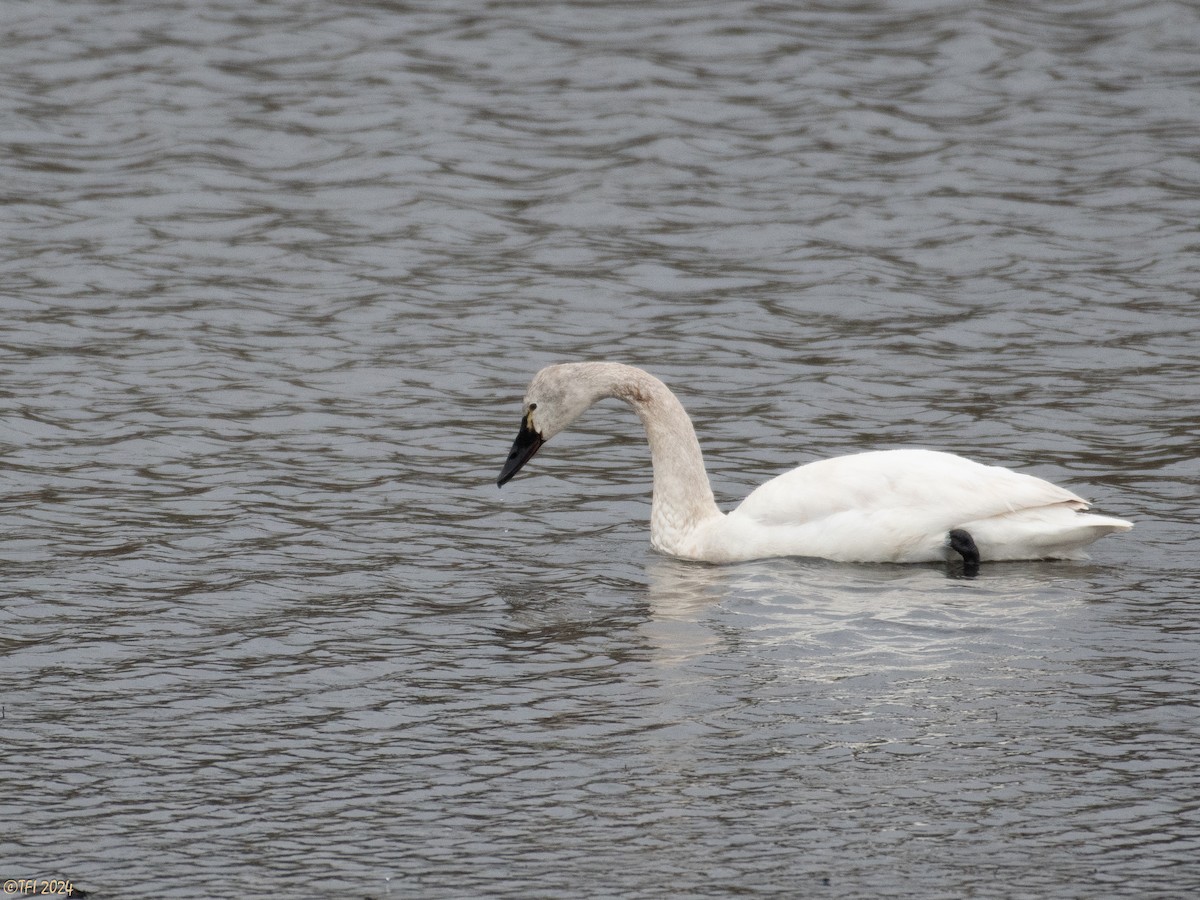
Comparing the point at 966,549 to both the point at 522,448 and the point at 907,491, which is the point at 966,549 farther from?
the point at 522,448

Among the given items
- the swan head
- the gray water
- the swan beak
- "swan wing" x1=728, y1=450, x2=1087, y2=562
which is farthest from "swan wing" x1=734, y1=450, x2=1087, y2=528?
the swan beak

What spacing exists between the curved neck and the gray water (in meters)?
0.26

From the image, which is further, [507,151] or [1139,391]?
[507,151]

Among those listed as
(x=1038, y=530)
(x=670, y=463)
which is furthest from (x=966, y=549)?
(x=670, y=463)

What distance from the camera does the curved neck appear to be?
436 inches

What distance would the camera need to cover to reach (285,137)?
19.6 metres

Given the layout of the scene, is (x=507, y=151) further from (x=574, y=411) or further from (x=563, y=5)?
(x=574, y=411)

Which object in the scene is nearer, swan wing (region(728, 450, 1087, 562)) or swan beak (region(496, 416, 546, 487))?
swan wing (region(728, 450, 1087, 562))

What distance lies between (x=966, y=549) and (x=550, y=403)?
2490 millimetres

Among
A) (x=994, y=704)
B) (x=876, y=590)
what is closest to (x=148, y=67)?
(x=876, y=590)

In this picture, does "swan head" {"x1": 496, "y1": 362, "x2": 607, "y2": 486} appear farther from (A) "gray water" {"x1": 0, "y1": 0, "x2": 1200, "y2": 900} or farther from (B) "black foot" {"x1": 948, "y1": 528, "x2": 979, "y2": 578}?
(B) "black foot" {"x1": 948, "y1": 528, "x2": 979, "y2": 578}

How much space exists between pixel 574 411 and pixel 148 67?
11.4 meters

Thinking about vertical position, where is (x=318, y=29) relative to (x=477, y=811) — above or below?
above

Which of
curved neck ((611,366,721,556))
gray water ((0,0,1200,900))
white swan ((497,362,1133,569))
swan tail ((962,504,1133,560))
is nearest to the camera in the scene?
gray water ((0,0,1200,900))
